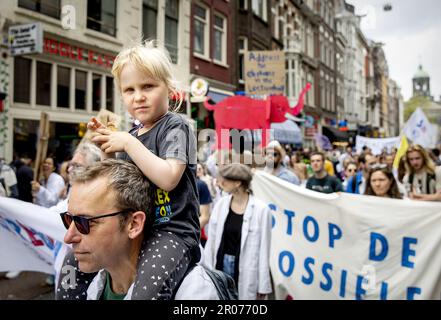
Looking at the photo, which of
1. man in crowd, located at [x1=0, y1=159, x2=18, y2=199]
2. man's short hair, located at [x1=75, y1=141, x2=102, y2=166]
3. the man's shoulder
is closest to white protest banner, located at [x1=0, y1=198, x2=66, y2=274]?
man in crowd, located at [x1=0, y1=159, x2=18, y2=199]

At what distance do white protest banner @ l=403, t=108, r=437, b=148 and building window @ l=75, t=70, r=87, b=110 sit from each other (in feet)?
21.2

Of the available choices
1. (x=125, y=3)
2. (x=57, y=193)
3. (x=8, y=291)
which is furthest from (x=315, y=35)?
(x=8, y=291)

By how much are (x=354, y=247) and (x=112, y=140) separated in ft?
7.97

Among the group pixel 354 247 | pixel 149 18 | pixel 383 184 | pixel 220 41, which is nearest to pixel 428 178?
pixel 383 184

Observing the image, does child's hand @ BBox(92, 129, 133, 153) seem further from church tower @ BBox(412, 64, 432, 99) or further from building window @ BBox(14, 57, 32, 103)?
church tower @ BBox(412, 64, 432, 99)

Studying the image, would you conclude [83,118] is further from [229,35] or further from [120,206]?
[229,35]

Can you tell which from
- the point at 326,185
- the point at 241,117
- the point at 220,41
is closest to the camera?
the point at 241,117

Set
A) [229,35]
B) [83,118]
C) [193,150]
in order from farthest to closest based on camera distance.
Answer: [229,35] → [83,118] → [193,150]

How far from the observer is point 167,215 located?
1.12 meters

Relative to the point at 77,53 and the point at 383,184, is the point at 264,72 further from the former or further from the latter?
the point at 77,53

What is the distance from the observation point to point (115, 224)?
1041 mm

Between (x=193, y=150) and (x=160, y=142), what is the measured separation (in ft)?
0.36

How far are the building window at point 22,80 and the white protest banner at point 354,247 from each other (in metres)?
2.29

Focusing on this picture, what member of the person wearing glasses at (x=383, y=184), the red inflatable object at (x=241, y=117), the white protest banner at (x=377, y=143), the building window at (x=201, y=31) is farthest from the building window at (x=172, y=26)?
the white protest banner at (x=377, y=143)
